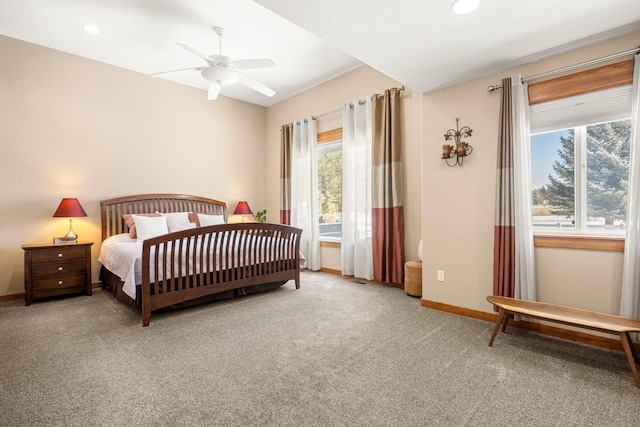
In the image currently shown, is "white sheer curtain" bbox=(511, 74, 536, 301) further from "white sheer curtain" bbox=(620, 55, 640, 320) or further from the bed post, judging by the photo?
the bed post

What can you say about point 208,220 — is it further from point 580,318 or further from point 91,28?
point 580,318

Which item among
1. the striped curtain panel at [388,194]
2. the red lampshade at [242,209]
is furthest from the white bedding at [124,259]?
the striped curtain panel at [388,194]

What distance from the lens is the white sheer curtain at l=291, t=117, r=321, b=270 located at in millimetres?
5312

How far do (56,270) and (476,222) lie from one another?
4.84 m

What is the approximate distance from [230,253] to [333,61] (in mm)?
3086

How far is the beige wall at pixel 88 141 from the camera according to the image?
3.90 meters

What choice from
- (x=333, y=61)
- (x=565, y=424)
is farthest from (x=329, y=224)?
(x=565, y=424)

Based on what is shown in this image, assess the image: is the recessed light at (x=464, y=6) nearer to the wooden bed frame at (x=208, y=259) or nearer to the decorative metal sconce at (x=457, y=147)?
the decorative metal sconce at (x=457, y=147)

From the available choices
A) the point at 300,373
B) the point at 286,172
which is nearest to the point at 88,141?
the point at 286,172

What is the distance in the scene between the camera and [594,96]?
247cm

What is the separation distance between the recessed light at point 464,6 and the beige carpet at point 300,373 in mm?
2363

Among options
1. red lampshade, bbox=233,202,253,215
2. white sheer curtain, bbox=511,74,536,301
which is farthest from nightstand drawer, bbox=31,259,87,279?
white sheer curtain, bbox=511,74,536,301

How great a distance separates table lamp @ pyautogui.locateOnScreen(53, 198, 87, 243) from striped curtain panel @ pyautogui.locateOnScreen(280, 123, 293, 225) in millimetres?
3003

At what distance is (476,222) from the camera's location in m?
3.02
